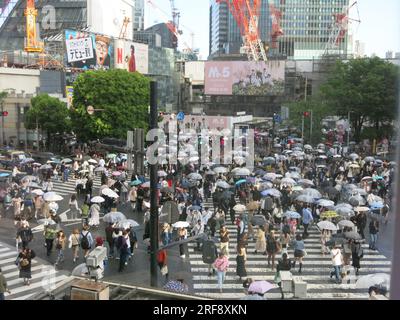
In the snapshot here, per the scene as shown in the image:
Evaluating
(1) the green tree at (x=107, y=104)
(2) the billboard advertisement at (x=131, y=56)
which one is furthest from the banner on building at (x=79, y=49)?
(1) the green tree at (x=107, y=104)

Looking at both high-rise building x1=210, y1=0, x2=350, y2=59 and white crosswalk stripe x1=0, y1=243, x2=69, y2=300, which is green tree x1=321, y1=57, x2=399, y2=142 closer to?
white crosswalk stripe x1=0, y1=243, x2=69, y2=300

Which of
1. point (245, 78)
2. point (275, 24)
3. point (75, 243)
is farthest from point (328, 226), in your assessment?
point (275, 24)

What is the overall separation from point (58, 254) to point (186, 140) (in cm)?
2111

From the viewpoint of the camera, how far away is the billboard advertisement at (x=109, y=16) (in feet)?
222

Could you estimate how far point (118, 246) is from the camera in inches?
511

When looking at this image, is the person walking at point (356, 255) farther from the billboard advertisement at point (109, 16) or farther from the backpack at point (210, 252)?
the billboard advertisement at point (109, 16)

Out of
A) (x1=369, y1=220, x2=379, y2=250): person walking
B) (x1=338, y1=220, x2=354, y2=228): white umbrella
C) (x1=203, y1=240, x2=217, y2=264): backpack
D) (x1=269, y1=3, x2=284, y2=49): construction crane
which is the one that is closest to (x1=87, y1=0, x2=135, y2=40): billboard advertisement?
(x1=269, y1=3, x2=284, y2=49): construction crane

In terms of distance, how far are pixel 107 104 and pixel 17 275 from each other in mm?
22385

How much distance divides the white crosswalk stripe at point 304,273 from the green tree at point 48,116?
24852mm

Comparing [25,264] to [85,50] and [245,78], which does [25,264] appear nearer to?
[85,50]

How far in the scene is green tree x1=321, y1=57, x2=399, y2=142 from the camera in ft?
120

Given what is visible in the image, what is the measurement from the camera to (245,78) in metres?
55.8
